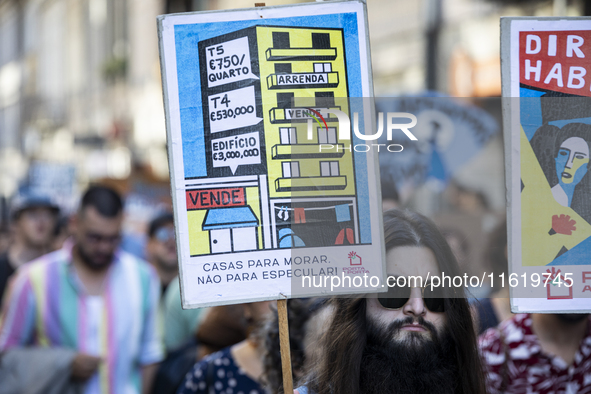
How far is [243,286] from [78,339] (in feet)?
7.05

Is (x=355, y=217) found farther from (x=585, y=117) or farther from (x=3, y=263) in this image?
(x=3, y=263)

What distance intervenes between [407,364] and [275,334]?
84 cm

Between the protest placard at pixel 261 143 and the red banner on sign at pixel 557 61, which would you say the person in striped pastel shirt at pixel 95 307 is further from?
the red banner on sign at pixel 557 61

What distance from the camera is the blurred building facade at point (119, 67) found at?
8391 mm

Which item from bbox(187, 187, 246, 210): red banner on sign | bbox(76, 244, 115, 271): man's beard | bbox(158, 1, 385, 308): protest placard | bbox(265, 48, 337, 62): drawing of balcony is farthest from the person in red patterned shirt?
bbox(76, 244, 115, 271): man's beard

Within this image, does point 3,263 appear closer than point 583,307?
No

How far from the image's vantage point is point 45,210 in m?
6.08

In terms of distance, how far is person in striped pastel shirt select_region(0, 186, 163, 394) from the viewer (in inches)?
144

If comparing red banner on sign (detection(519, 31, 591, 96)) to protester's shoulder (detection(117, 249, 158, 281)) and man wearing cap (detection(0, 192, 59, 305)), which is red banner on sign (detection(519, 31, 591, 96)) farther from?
man wearing cap (detection(0, 192, 59, 305))

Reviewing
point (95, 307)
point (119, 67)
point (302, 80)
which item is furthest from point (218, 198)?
point (119, 67)

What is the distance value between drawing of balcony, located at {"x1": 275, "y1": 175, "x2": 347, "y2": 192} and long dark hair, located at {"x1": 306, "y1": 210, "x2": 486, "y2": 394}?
240 millimetres

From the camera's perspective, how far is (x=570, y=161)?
1.93 meters

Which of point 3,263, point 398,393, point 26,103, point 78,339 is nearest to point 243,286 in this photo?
point 398,393

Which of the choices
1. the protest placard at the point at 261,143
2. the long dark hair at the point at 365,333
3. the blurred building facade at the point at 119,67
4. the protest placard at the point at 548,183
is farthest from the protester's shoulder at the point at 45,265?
the blurred building facade at the point at 119,67
